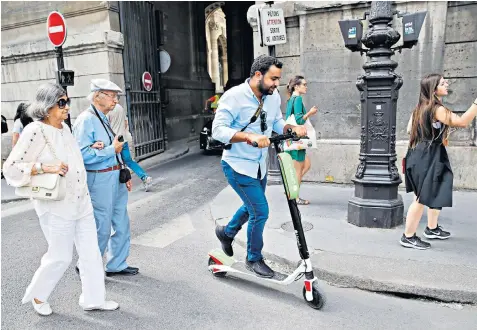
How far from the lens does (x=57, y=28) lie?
25.1ft

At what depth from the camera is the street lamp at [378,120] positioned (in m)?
4.68

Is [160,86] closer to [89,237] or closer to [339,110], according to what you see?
[339,110]

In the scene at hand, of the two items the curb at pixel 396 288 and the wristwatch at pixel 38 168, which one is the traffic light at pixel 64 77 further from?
the curb at pixel 396 288

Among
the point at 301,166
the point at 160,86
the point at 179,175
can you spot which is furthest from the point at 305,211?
the point at 160,86

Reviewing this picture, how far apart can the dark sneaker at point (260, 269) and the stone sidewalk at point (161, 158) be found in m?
5.58

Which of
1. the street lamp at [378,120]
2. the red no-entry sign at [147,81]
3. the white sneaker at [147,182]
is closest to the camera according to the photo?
the street lamp at [378,120]

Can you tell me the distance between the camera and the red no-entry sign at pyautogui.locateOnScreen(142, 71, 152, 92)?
11.0 metres

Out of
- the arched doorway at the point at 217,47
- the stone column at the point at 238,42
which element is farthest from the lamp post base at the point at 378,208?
the arched doorway at the point at 217,47

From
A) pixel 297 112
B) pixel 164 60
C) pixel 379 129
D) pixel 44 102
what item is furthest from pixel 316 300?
pixel 164 60

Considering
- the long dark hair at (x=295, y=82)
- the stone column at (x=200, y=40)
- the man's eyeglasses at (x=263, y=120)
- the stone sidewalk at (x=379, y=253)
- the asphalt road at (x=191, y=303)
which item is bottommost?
the asphalt road at (x=191, y=303)

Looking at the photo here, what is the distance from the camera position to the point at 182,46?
596 inches

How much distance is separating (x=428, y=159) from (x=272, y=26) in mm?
3536

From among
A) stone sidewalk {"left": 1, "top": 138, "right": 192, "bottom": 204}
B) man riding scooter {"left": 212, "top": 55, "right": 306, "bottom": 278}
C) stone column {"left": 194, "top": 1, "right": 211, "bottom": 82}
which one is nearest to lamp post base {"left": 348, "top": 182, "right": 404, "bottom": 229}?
man riding scooter {"left": 212, "top": 55, "right": 306, "bottom": 278}

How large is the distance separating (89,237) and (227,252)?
4.36 feet
